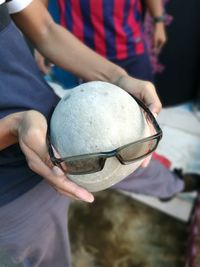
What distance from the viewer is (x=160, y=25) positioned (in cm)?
176

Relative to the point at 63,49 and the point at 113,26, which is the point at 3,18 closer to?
the point at 63,49

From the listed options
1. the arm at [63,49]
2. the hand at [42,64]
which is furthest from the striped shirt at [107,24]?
the arm at [63,49]

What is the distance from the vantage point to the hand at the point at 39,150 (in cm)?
66

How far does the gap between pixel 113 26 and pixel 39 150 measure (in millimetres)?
929

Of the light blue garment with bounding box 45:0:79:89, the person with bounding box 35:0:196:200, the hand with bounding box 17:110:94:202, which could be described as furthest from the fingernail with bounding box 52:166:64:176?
the light blue garment with bounding box 45:0:79:89

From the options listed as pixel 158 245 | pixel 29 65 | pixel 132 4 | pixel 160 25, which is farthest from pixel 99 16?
pixel 158 245

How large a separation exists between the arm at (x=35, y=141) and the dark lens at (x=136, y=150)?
0.43 ft

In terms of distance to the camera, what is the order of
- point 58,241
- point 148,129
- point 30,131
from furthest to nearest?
point 58,241 < point 148,129 < point 30,131

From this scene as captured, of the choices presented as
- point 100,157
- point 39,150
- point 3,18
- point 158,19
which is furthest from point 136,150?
point 158,19

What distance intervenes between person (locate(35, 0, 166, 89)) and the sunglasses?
0.86 m

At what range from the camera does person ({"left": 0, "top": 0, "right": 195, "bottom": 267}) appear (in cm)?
70

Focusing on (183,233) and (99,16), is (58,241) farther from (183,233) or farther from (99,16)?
(99,16)

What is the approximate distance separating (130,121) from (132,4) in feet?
3.01

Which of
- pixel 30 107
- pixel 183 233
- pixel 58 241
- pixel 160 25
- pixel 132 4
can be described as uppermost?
pixel 30 107
